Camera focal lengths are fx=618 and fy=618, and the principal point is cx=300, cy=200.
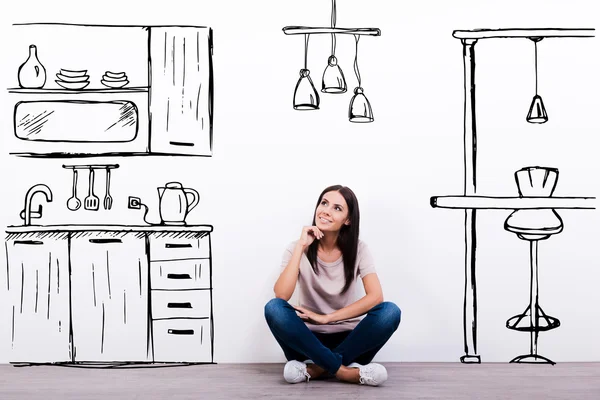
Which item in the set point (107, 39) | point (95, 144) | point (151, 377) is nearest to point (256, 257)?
point (151, 377)

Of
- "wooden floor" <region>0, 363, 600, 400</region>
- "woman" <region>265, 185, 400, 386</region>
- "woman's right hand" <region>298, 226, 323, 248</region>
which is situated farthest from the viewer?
"woman's right hand" <region>298, 226, 323, 248</region>

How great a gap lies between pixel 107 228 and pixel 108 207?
0.10m

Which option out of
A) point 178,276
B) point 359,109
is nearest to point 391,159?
point 359,109

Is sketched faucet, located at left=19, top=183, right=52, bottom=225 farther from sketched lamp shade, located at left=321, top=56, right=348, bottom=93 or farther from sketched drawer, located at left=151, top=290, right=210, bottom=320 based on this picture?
sketched lamp shade, located at left=321, top=56, right=348, bottom=93

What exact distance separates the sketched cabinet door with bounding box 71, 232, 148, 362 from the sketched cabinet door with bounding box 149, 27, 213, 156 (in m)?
0.49

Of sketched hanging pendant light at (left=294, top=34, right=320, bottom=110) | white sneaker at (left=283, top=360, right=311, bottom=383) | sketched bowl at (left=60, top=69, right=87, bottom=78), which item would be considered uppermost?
sketched bowl at (left=60, top=69, right=87, bottom=78)

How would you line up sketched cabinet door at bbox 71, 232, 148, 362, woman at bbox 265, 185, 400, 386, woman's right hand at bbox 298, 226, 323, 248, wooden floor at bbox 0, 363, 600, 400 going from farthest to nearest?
1. sketched cabinet door at bbox 71, 232, 148, 362
2. woman's right hand at bbox 298, 226, 323, 248
3. woman at bbox 265, 185, 400, 386
4. wooden floor at bbox 0, 363, 600, 400

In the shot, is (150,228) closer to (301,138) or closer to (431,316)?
(301,138)

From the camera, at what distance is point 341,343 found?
2463mm

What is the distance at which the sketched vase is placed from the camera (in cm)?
289

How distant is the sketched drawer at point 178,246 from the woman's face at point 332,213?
0.58 metres

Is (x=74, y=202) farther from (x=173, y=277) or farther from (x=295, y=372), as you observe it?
(x=295, y=372)

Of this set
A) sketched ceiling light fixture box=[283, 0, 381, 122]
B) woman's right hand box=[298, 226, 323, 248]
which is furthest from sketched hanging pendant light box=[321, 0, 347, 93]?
woman's right hand box=[298, 226, 323, 248]

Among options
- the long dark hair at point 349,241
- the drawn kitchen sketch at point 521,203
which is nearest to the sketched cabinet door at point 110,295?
the long dark hair at point 349,241
